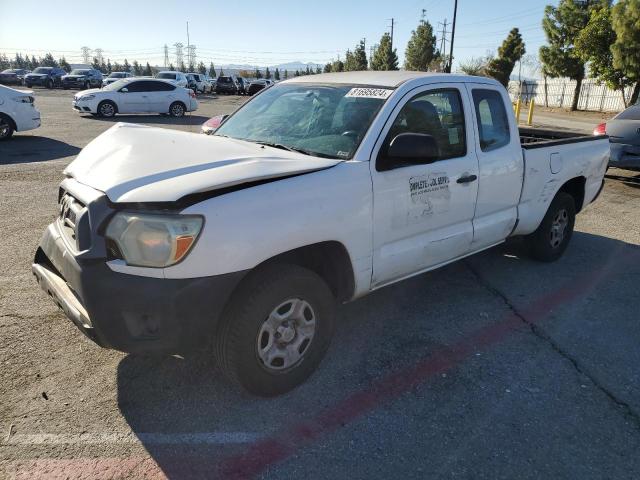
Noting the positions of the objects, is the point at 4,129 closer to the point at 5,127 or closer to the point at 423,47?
the point at 5,127

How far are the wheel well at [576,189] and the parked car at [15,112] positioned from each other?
41.7 feet

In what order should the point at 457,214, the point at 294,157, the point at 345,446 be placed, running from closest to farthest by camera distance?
1. the point at 345,446
2. the point at 294,157
3. the point at 457,214

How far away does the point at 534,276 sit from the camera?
5.02m

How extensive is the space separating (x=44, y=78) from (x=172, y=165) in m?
47.6

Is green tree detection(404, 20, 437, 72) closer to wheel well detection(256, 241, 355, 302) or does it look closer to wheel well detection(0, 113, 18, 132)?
wheel well detection(0, 113, 18, 132)

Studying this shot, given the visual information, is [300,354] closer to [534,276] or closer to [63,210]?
[63,210]

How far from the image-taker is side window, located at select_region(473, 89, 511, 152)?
13.4 feet

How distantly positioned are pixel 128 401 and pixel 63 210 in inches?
48.1

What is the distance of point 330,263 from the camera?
3211 mm

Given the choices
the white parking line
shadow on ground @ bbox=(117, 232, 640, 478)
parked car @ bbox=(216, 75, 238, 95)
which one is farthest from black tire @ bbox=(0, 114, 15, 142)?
parked car @ bbox=(216, 75, 238, 95)

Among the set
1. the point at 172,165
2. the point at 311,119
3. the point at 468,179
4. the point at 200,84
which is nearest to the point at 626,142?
the point at 468,179

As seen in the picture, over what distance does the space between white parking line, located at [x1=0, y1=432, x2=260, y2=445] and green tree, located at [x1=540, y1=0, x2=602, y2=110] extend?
3767cm

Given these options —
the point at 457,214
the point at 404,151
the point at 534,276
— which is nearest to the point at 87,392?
the point at 404,151

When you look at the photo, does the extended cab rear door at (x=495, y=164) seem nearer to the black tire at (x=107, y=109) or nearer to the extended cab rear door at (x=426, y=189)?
the extended cab rear door at (x=426, y=189)
